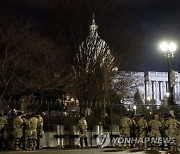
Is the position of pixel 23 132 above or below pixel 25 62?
below

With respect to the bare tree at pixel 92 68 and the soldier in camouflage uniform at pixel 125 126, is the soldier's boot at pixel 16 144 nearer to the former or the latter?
the soldier in camouflage uniform at pixel 125 126

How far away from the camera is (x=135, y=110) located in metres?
30.2

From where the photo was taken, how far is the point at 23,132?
2272cm

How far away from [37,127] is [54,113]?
5.78 m

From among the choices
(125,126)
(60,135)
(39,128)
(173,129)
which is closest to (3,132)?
(39,128)

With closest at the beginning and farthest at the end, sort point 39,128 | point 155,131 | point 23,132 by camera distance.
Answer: point 155,131, point 23,132, point 39,128

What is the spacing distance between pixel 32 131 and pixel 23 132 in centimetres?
78

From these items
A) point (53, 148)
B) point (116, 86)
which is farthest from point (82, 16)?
point (53, 148)

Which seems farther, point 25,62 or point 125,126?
point 25,62

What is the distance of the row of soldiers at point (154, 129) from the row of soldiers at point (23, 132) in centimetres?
509

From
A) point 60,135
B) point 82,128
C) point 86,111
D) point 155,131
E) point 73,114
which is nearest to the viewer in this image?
point 155,131

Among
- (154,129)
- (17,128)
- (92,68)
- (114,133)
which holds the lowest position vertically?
(114,133)

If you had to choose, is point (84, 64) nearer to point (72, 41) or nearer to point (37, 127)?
point (72, 41)

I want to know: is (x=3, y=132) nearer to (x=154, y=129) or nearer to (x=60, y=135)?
(x=60, y=135)
